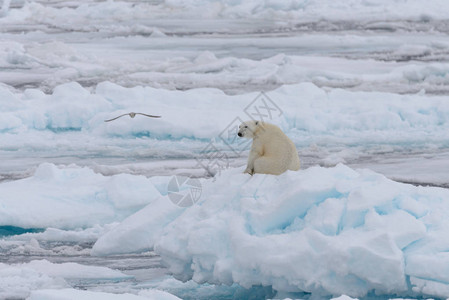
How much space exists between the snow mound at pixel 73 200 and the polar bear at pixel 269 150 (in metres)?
1.81

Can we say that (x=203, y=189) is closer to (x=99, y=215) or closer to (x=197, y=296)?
(x=197, y=296)

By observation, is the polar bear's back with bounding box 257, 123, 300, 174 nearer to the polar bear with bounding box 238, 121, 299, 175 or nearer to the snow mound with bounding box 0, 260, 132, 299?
the polar bear with bounding box 238, 121, 299, 175

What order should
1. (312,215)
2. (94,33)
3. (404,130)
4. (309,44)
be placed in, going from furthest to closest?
(94,33) < (309,44) < (404,130) < (312,215)

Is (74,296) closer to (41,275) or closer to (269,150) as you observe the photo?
(41,275)

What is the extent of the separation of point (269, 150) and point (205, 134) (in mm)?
4814

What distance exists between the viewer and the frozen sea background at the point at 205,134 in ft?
14.1

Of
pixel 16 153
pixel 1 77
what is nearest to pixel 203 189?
pixel 16 153

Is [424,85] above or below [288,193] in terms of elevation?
below

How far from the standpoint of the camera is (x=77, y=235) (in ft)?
20.1

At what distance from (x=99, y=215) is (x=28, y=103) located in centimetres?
448

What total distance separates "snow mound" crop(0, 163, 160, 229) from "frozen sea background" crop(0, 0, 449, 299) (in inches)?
0.7

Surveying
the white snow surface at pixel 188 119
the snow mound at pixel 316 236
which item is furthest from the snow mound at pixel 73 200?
the white snow surface at pixel 188 119

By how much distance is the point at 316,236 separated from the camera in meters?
4.14

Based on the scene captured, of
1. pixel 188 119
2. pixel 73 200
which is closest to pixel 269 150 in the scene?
pixel 73 200
